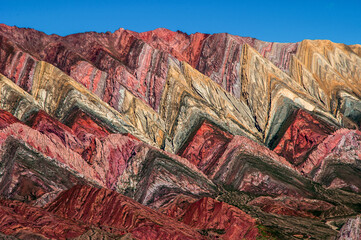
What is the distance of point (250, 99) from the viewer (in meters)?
161

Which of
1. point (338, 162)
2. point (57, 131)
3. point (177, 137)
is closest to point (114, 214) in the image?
point (57, 131)

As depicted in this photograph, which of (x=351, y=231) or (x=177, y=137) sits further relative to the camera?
(x=177, y=137)

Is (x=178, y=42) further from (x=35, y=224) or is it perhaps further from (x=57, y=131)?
(x=35, y=224)

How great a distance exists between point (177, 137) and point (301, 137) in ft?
78.7

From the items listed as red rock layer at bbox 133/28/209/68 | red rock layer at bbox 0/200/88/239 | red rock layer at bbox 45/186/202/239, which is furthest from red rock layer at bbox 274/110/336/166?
red rock layer at bbox 0/200/88/239

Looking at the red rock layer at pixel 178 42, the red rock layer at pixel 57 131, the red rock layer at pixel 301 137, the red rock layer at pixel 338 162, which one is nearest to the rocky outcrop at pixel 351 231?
the red rock layer at pixel 338 162

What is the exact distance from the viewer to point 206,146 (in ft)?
430

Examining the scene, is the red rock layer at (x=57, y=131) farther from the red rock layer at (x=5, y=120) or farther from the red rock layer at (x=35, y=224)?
the red rock layer at (x=35, y=224)

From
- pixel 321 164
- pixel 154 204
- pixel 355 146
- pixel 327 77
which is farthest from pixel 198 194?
pixel 327 77

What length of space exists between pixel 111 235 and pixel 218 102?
85648mm

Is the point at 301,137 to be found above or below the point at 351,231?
above

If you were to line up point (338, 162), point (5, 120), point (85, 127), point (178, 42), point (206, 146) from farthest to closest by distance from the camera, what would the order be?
1. point (178, 42)
2. point (206, 146)
3. point (338, 162)
4. point (85, 127)
5. point (5, 120)

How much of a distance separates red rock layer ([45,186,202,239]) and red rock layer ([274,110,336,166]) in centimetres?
5834

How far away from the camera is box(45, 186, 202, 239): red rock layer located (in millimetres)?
72375
